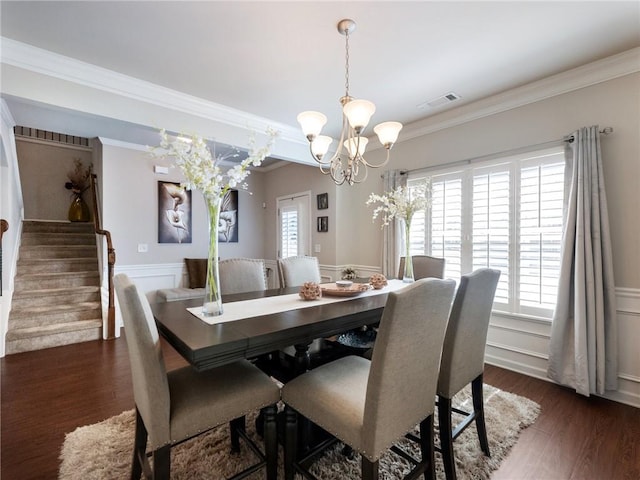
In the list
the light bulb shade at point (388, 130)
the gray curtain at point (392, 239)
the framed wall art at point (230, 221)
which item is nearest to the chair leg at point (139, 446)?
the light bulb shade at point (388, 130)

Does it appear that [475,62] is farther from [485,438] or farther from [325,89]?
[485,438]

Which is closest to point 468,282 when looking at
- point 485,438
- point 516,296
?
point 485,438

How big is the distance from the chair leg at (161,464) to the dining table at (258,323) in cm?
38

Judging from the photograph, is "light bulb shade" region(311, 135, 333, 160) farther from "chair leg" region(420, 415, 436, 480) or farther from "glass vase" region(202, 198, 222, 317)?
"chair leg" region(420, 415, 436, 480)

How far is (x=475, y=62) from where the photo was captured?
2412 millimetres

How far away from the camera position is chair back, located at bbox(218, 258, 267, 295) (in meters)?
2.48

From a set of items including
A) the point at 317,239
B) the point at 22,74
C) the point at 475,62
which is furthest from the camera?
the point at 317,239

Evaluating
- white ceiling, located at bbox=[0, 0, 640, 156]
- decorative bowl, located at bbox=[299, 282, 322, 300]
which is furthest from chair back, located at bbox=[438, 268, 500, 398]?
white ceiling, located at bbox=[0, 0, 640, 156]

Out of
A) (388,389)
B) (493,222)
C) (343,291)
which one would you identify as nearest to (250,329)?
(388,389)

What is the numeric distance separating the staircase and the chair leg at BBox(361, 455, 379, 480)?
3.94 metres

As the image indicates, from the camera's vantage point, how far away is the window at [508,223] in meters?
2.68

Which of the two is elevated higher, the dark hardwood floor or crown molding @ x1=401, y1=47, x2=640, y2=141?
crown molding @ x1=401, y1=47, x2=640, y2=141

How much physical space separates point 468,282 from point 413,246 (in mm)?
2196

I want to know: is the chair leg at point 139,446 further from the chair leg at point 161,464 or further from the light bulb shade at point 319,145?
the light bulb shade at point 319,145
